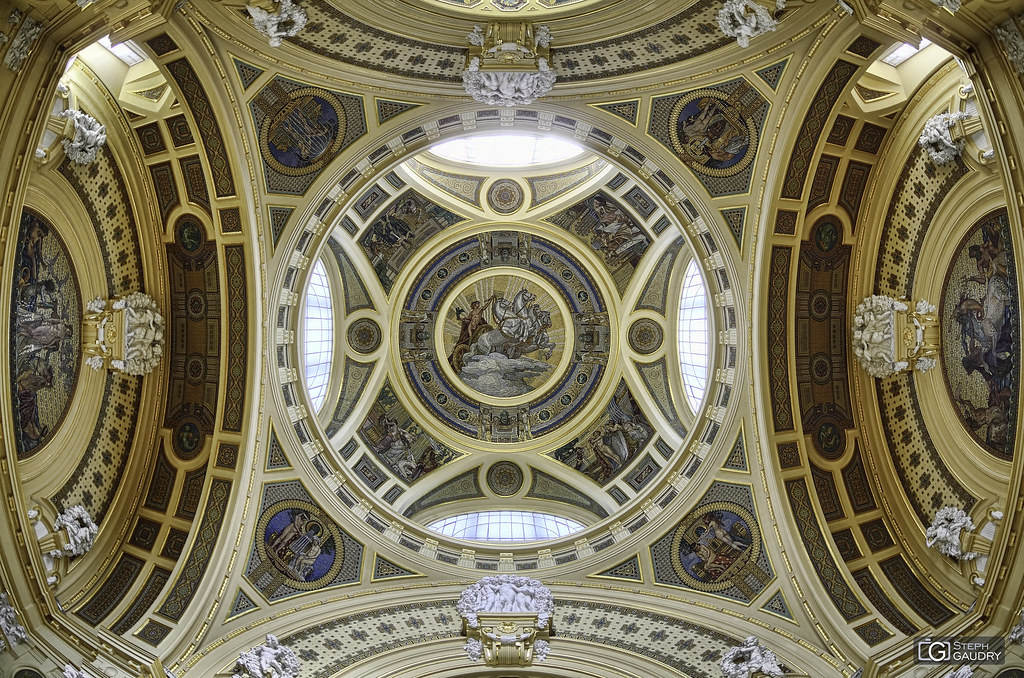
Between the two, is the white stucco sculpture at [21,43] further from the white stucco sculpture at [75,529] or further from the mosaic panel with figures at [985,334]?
the mosaic panel with figures at [985,334]

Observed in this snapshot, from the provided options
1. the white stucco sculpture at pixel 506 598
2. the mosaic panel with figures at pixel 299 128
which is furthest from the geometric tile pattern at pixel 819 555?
the mosaic panel with figures at pixel 299 128

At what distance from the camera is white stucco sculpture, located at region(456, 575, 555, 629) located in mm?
20312

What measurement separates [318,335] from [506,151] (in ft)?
28.1

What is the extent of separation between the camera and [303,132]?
1972 centimetres

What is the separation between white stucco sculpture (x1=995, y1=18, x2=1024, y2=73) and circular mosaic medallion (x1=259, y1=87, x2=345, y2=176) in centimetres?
1301

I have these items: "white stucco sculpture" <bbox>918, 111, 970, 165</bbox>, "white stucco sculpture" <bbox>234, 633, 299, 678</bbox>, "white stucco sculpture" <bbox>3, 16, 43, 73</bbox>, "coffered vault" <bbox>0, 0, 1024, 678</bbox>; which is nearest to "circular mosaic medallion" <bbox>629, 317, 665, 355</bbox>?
"coffered vault" <bbox>0, 0, 1024, 678</bbox>

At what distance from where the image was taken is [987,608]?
15102 millimetres

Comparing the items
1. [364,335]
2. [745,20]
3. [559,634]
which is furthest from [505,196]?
[559,634]

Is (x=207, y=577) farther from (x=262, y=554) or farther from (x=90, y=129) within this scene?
(x=90, y=129)

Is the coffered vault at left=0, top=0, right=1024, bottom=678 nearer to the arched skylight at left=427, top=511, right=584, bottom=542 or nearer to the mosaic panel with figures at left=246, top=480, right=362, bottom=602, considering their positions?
the mosaic panel with figures at left=246, top=480, right=362, bottom=602

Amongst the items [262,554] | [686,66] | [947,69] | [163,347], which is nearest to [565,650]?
[262,554]

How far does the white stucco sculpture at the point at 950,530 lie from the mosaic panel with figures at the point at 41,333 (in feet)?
60.0

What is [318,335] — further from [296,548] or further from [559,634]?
[559,634]

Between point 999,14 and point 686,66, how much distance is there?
679 cm
